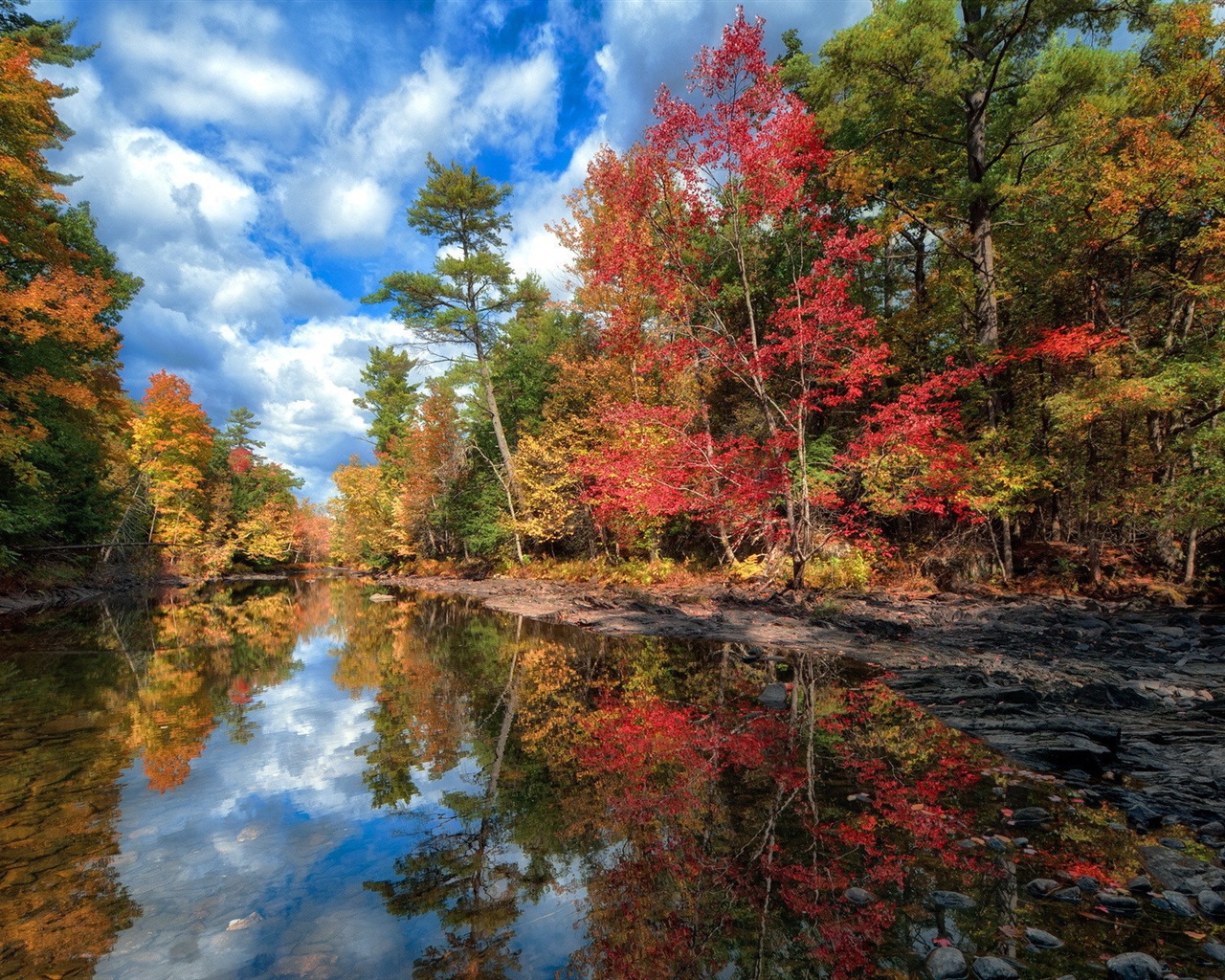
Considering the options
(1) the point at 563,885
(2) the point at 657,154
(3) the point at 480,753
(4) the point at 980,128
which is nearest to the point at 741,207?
(2) the point at 657,154

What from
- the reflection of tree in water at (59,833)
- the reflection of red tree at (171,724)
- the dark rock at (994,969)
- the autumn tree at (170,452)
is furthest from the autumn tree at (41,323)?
the dark rock at (994,969)

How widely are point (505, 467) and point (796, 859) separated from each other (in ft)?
83.9

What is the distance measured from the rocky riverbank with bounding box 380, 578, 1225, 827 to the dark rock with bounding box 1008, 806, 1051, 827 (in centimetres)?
61

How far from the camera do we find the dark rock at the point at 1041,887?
121 inches

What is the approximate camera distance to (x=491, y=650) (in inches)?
466

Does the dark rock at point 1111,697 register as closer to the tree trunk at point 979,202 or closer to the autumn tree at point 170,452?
the tree trunk at point 979,202

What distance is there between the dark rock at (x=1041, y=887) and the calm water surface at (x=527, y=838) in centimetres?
8

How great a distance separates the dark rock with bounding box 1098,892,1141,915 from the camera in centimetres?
290

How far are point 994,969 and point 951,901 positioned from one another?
663 millimetres

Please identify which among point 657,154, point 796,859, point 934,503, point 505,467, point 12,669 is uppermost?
point 657,154

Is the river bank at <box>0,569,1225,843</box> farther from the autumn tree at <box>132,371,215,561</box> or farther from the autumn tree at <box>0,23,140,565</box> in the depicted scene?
the autumn tree at <box>132,371,215,561</box>

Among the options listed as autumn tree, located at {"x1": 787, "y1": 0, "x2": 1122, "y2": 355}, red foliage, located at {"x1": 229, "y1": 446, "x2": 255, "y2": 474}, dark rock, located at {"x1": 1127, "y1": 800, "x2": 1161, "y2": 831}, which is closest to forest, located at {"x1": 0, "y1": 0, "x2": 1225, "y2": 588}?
autumn tree, located at {"x1": 787, "y1": 0, "x2": 1122, "y2": 355}

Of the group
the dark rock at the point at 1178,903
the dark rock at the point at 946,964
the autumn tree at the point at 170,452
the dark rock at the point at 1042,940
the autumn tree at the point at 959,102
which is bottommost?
the dark rock at the point at 946,964

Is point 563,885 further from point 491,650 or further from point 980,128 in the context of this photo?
point 980,128
